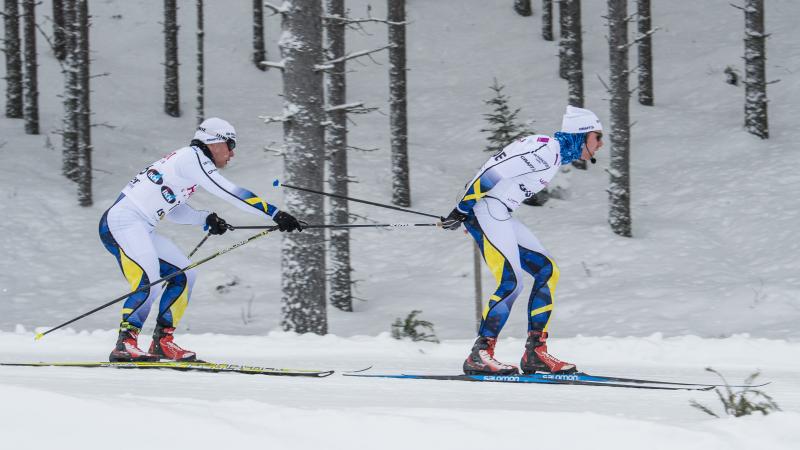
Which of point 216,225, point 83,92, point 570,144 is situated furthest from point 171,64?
point 570,144

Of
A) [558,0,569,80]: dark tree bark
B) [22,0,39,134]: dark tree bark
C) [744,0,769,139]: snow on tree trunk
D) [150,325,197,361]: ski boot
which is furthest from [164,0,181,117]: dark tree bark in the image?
[150,325,197,361]: ski boot

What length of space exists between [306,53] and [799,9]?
23.9 meters

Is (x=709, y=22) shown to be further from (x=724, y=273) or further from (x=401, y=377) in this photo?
(x=401, y=377)

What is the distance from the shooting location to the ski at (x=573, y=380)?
20.0 ft

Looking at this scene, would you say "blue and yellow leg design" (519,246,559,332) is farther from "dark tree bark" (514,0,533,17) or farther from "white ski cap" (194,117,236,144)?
"dark tree bark" (514,0,533,17)

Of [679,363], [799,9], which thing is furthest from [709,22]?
[679,363]

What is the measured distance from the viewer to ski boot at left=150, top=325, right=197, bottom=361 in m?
7.11

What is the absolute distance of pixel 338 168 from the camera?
497 inches

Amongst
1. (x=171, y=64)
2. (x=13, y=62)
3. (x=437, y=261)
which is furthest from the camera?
(x=171, y=64)

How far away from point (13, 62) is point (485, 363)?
18338 millimetres

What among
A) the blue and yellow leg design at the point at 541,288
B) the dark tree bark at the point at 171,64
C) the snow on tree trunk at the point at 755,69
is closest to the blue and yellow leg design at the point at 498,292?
the blue and yellow leg design at the point at 541,288

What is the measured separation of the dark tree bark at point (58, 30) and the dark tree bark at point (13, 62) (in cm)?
195

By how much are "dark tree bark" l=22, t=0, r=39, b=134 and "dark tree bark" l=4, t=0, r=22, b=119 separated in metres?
0.38

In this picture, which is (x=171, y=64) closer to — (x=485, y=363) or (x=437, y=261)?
(x=437, y=261)
